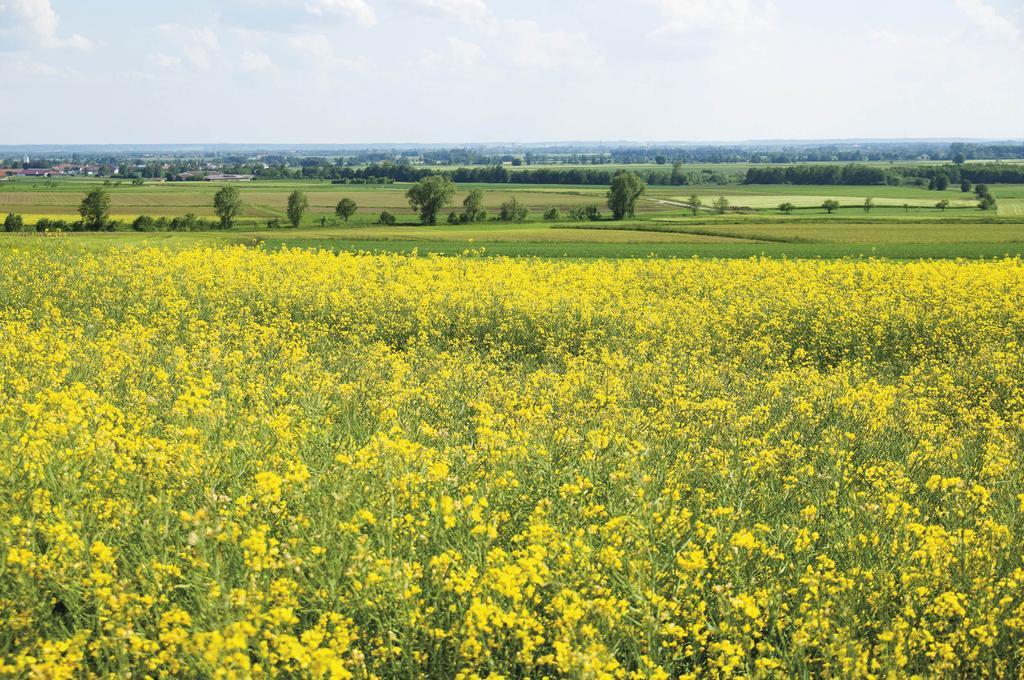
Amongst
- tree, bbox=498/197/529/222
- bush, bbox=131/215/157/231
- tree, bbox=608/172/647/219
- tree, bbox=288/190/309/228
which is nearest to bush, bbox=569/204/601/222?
tree, bbox=608/172/647/219

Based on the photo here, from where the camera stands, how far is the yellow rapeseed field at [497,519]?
14.1ft

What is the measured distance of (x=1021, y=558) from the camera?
551 cm

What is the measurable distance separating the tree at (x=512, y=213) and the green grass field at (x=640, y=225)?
1.43 metres

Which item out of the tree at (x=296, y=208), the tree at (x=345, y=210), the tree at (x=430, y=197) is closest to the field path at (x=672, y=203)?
the tree at (x=430, y=197)

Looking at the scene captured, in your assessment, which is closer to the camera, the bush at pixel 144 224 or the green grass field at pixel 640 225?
the green grass field at pixel 640 225

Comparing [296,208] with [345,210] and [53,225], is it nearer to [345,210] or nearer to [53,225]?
[345,210]

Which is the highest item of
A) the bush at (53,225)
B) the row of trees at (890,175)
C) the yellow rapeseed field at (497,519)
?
the row of trees at (890,175)

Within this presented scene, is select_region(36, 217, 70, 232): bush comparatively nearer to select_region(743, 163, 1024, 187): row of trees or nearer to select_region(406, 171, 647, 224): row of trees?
select_region(406, 171, 647, 224): row of trees

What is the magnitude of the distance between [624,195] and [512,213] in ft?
37.2

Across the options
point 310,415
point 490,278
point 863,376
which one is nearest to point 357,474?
point 310,415

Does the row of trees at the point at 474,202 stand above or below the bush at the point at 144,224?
above

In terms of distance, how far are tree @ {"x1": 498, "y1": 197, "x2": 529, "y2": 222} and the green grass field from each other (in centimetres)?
143

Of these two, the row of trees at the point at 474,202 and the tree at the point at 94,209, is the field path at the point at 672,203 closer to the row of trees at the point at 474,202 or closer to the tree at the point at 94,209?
the row of trees at the point at 474,202

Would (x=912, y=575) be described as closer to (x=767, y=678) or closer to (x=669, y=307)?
(x=767, y=678)
